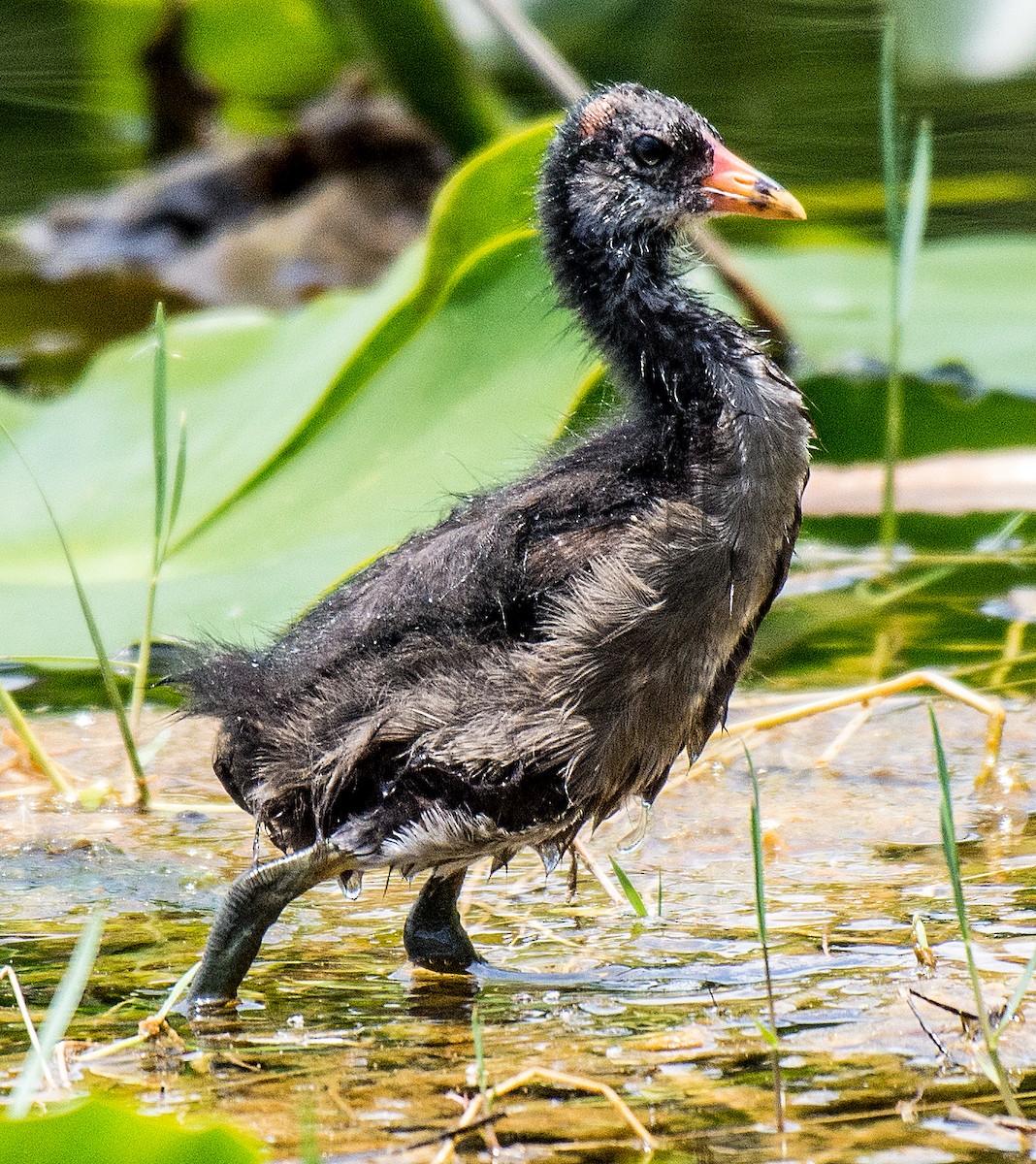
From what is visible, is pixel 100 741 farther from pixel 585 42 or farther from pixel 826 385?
pixel 585 42

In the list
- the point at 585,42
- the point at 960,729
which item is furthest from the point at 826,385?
the point at 585,42

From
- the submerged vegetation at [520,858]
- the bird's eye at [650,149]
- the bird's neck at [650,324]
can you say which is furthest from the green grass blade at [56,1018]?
the bird's eye at [650,149]

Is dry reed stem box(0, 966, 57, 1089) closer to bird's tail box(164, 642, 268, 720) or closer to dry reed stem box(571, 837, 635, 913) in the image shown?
bird's tail box(164, 642, 268, 720)

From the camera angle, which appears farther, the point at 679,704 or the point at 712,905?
the point at 712,905

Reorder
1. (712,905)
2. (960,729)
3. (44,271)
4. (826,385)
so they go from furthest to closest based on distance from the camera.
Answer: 1. (44,271)
2. (826,385)
3. (960,729)
4. (712,905)

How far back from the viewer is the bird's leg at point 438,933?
3.28 meters

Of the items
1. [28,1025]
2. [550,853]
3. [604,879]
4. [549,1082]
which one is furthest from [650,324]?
[28,1025]

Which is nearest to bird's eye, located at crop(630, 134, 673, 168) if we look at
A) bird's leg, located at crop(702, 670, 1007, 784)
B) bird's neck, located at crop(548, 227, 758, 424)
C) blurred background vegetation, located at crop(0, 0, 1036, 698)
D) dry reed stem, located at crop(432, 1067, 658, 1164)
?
bird's neck, located at crop(548, 227, 758, 424)

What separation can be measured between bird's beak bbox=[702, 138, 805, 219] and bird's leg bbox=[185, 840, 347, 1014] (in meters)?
1.43

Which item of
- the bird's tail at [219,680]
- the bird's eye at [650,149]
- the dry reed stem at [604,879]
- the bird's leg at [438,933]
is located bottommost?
the dry reed stem at [604,879]

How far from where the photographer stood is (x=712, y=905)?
139 inches

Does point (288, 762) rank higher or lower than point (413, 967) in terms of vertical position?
higher

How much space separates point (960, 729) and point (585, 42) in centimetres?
702

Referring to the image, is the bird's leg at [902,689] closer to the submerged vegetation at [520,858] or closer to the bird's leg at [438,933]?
the submerged vegetation at [520,858]
